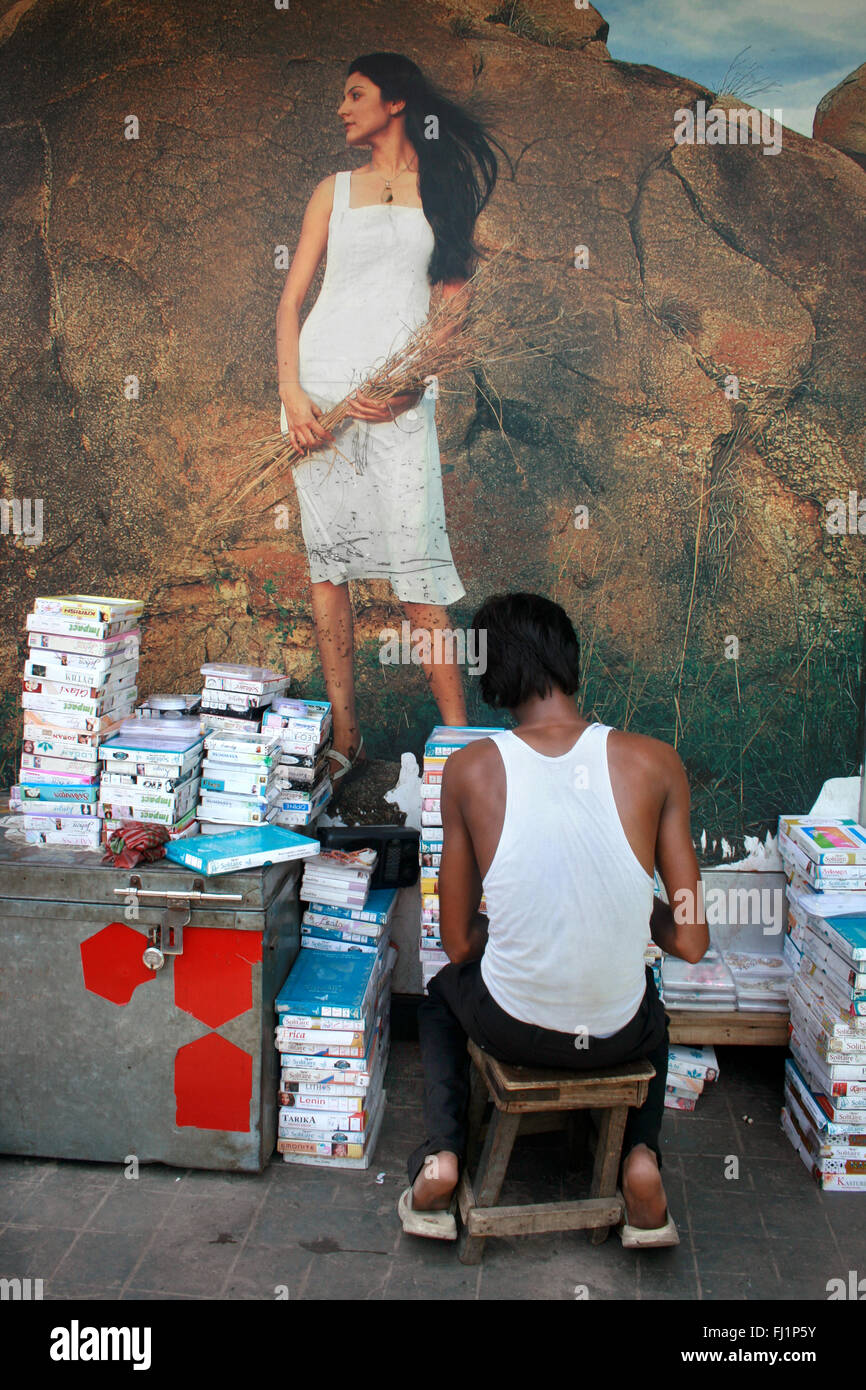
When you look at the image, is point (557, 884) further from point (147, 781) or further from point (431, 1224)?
point (147, 781)

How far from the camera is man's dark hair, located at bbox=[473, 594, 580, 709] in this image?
2.75 meters

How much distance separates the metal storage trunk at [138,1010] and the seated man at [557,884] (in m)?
0.68

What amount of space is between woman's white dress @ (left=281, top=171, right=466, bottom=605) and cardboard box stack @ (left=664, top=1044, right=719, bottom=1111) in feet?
6.92

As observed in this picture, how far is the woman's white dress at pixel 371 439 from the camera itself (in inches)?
165

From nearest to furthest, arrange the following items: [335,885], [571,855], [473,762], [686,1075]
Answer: [571,855]
[473,762]
[335,885]
[686,1075]

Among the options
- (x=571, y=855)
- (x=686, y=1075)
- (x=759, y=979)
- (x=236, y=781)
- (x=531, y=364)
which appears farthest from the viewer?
(x=531, y=364)

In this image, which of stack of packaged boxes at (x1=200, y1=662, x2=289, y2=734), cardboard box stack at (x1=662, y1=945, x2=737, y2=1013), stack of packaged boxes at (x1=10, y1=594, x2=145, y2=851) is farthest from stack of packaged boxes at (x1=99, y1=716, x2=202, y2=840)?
cardboard box stack at (x1=662, y1=945, x2=737, y2=1013)

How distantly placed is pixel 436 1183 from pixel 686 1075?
1.41 metres

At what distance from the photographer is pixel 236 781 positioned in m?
3.66

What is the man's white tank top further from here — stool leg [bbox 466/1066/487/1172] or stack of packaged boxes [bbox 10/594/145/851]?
stack of packaged boxes [bbox 10/594/145/851]

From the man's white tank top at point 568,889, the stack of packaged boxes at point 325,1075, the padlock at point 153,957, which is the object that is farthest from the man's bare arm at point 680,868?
the padlock at point 153,957

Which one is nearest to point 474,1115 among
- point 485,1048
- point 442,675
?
point 485,1048
